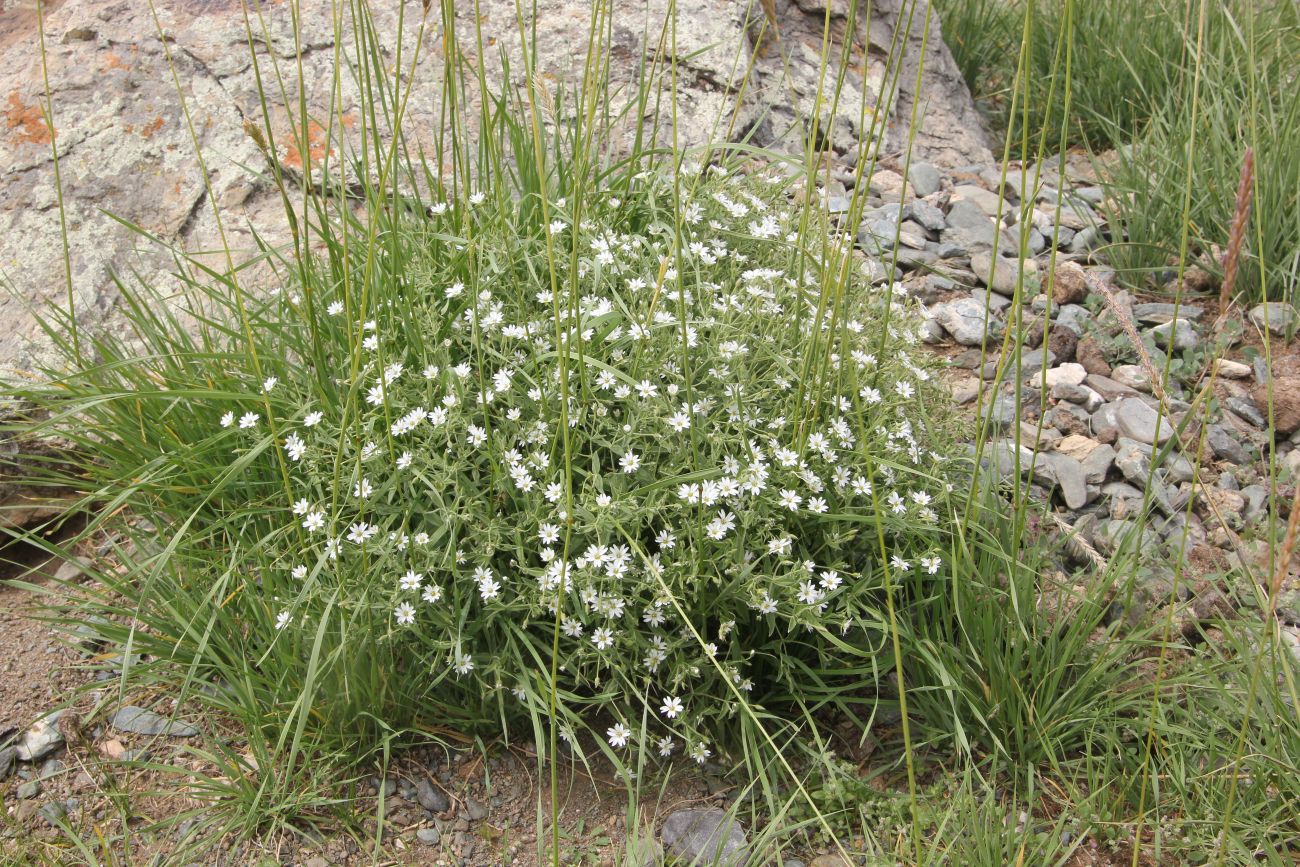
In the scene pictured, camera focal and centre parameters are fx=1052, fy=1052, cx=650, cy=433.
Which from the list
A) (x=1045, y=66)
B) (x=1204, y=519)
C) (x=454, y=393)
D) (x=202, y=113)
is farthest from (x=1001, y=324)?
(x=202, y=113)

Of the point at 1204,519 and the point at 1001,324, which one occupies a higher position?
the point at 1001,324

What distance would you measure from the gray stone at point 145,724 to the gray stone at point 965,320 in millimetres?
2520

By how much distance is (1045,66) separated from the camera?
5.00 metres

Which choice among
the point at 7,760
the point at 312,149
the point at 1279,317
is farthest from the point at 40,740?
the point at 1279,317

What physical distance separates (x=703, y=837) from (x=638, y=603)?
506mm

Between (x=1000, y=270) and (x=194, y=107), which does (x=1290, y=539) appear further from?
(x=194, y=107)

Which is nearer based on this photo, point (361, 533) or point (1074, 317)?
point (361, 533)

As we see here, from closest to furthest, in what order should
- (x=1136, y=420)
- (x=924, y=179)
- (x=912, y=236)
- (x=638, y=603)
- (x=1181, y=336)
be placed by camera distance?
(x=638, y=603) → (x=1136, y=420) → (x=1181, y=336) → (x=912, y=236) → (x=924, y=179)

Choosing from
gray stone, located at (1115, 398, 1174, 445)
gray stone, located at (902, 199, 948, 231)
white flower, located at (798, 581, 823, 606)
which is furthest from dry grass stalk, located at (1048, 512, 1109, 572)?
gray stone, located at (902, 199, 948, 231)

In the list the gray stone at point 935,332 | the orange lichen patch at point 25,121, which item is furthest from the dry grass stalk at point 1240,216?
the orange lichen patch at point 25,121

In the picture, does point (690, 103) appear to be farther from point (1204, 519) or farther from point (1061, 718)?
point (1061, 718)

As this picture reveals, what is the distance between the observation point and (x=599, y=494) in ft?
7.26

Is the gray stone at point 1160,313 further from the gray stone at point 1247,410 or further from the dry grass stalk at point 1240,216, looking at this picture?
the dry grass stalk at point 1240,216

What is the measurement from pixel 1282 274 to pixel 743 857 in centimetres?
258
